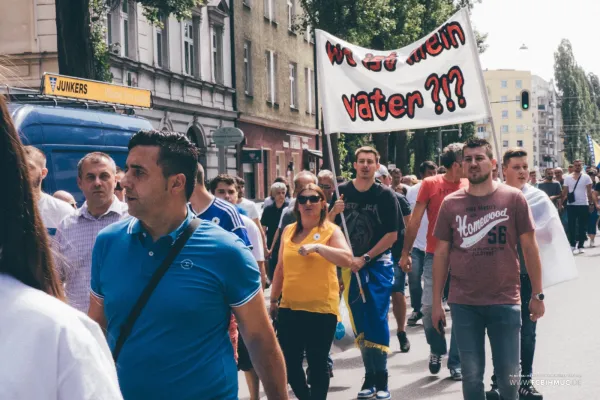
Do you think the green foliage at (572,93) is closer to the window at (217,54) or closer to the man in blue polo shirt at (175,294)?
the window at (217,54)

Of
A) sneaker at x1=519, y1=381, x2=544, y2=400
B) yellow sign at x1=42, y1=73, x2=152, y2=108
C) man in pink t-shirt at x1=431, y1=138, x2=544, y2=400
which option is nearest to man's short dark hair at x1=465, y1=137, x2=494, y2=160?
man in pink t-shirt at x1=431, y1=138, x2=544, y2=400

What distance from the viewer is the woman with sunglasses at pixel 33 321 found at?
143cm

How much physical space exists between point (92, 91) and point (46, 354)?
11632 mm

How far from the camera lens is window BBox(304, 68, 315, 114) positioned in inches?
1686

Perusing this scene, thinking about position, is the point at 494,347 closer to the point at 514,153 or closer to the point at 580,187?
the point at 514,153

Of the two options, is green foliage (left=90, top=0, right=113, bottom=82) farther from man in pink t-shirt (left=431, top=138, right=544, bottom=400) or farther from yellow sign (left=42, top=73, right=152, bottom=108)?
man in pink t-shirt (left=431, top=138, right=544, bottom=400)

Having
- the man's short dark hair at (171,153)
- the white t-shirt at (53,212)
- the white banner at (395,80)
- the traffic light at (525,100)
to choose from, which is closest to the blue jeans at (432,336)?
the white banner at (395,80)

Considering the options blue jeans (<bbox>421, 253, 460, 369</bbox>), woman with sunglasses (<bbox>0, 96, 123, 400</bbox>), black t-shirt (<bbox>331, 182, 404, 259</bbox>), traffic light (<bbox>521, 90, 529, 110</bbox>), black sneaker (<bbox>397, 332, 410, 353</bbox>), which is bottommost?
black sneaker (<bbox>397, 332, 410, 353</bbox>)

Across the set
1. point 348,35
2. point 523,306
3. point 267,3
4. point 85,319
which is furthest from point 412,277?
point 267,3

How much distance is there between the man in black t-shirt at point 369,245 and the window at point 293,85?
3229 centimetres

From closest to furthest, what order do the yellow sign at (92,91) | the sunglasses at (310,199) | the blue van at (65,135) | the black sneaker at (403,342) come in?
the sunglasses at (310,199), the black sneaker at (403,342), the blue van at (65,135), the yellow sign at (92,91)

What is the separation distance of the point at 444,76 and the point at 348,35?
20.1 m

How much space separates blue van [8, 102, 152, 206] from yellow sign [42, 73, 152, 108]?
0.72ft

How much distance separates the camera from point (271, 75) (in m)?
37.5
